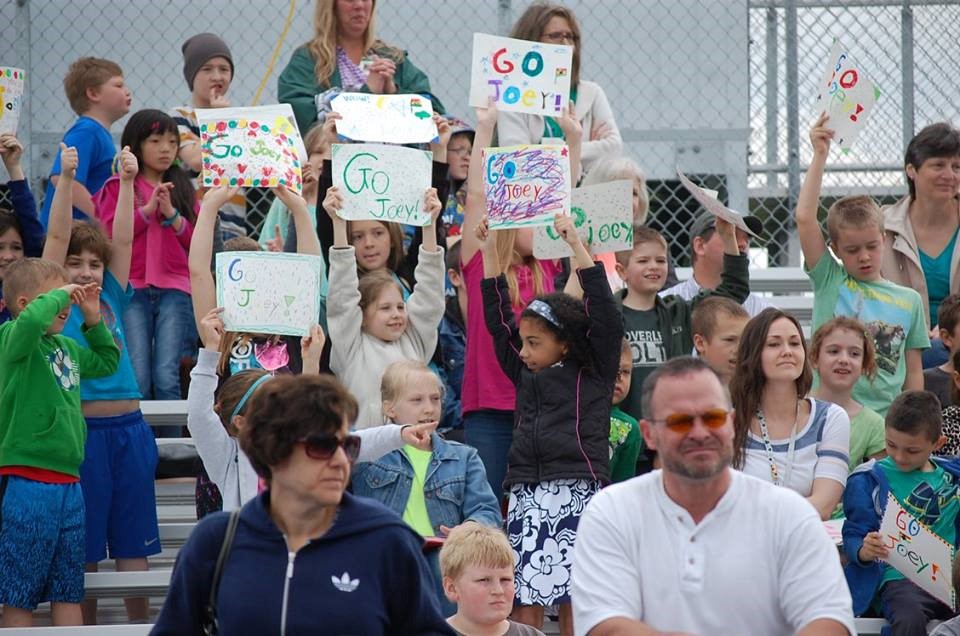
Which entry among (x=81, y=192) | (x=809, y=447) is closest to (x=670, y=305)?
(x=809, y=447)

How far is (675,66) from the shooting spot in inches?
371

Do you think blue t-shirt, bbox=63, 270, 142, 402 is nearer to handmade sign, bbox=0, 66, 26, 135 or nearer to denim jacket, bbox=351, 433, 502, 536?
handmade sign, bbox=0, 66, 26, 135

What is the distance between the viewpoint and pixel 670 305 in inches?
266

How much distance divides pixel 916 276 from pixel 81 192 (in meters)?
3.82

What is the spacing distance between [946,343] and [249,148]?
9.91 ft

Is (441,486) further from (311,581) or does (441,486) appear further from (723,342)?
(311,581)

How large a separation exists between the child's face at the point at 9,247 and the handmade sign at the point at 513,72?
6.78 feet

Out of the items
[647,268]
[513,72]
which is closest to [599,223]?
[647,268]

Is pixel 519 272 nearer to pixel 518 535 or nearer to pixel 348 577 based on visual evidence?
pixel 518 535

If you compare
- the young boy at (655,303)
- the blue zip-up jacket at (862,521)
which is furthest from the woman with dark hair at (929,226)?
the blue zip-up jacket at (862,521)

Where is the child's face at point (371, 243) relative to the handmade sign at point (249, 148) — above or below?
below

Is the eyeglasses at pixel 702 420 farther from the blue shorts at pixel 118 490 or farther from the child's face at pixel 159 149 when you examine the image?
the child's face at pixel 159 149

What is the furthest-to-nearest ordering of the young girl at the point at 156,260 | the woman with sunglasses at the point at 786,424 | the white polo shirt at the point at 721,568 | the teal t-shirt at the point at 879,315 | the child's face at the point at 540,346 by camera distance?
the young girl at the point at 156,260 → the teal t-shirt at the point at 879,315 → the child's face at the point at 540,346 → the woman with sunglasses at the point at 786,424 → the white polo shirt at the point at 721,568

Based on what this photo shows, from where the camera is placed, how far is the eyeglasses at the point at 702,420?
147 inches
